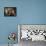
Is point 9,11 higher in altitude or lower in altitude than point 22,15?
higher

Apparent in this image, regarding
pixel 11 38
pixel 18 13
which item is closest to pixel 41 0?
pixel 18 13

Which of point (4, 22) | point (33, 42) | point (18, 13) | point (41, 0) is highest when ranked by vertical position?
point (41, 0)

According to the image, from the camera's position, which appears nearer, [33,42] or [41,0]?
[33,42]

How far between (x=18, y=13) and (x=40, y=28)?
0.84 metres

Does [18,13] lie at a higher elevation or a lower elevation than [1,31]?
higher

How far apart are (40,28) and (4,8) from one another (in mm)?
1299

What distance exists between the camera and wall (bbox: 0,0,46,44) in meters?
4.29

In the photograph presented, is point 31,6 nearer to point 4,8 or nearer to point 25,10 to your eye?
point 25,10

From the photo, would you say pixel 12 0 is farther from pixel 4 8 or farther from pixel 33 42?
pixel 33 42

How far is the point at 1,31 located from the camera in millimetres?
4285

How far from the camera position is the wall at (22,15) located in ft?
14.1

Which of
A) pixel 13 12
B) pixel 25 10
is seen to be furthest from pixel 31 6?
pixel 13 12

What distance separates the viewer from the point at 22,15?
432 cm

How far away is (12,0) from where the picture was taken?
4305 millimetres
